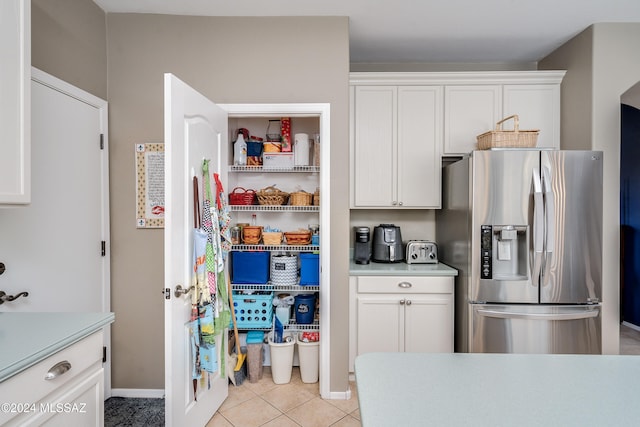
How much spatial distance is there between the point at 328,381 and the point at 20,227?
2.05 metres

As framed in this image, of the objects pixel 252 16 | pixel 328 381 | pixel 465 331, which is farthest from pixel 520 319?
pixel 252 16

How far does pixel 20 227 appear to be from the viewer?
171 cm

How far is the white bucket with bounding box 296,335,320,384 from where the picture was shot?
2631mm

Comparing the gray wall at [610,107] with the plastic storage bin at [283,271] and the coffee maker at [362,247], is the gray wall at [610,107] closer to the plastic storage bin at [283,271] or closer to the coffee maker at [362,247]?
the coffee maker at [362,247]

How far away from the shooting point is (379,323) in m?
2.56

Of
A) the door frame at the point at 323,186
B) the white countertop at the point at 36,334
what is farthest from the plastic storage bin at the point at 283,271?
the white countertop at the point at 36,334

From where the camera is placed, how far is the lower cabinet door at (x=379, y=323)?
101 inches

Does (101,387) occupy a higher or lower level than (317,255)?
lower

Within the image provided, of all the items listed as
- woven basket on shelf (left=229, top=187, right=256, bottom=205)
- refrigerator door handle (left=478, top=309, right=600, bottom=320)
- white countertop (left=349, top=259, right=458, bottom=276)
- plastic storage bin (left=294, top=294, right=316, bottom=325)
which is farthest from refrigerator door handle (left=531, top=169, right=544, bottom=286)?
woven basket on shelf (left=229, top=187, right=256, bottom=205)

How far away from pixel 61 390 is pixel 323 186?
1.73 metres

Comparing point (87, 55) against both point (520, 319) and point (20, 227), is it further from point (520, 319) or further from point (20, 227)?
point (520, 319)

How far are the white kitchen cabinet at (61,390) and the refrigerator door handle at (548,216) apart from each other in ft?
8.37

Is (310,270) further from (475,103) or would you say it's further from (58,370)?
(475,103)

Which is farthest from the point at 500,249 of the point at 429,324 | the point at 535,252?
the point at 429,324
